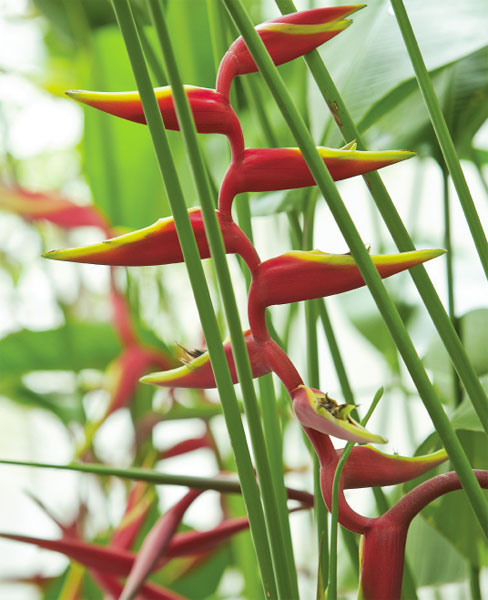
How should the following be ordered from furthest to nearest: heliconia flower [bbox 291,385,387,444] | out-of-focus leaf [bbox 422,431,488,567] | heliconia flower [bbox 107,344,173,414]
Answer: heliconia flower [bbox 107,344,173,414] → out-of-focus leaf [bbox 422,431,488,567] → heliconia flower [bbox 291,385,387,444]

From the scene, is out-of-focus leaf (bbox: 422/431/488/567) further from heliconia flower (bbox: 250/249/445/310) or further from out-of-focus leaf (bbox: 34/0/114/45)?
out-of-focus leaf (bbox: 34/0/114/45)

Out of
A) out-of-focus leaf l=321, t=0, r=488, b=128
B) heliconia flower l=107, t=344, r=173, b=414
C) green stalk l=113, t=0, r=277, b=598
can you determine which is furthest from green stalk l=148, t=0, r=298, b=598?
heliconia flower l=107, t=344, r=173, b=414

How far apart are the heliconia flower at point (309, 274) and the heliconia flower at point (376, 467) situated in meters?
0.03

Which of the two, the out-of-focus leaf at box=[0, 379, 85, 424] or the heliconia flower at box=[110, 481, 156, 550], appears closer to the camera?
the heliconia flower at box=[110, 481, 156, 550]

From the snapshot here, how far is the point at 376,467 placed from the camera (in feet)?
0.43

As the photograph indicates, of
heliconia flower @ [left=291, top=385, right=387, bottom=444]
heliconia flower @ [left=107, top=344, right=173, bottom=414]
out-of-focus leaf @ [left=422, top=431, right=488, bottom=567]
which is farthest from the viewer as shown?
heliconia flower @ [left=107, top=344, right=173, bottom=414]

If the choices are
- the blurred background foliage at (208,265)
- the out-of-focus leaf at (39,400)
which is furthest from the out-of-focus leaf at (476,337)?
the out-of-focus leaf at (39,400)

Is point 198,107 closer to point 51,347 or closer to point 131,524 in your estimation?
point 131,524

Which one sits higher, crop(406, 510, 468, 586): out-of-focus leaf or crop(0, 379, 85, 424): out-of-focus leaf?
crop(0, 379, 85, 424): out-of-focus leaf

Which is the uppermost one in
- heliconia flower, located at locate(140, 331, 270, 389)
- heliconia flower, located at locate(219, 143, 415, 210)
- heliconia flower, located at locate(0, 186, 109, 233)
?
heliconia flower, located at locate(0, 186, 109, 233)

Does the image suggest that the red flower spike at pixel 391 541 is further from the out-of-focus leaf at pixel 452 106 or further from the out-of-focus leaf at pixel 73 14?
the out-of-focus leaf at pixel 73 14

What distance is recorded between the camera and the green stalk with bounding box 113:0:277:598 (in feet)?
0.37

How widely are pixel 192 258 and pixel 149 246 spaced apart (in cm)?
1

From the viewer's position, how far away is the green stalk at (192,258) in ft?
0.37
